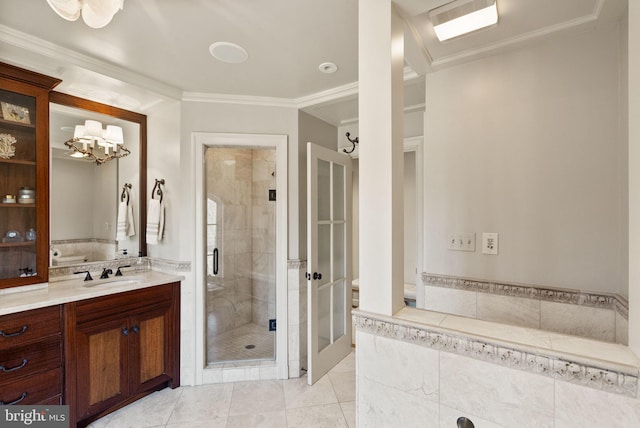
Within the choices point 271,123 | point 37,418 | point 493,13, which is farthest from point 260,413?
point 493,13

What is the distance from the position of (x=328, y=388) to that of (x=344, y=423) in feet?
1.36

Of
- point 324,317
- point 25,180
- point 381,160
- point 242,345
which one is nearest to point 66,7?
point 381,160

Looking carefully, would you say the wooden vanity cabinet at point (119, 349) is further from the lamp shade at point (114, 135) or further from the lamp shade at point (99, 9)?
the lamp shade at point (99, 9)

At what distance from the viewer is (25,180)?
6.23 ft

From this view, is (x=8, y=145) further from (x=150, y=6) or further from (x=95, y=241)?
(x=150, y=6)

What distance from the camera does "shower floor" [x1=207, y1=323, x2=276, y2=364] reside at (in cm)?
281

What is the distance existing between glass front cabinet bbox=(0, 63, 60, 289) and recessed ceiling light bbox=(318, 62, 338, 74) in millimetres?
1733

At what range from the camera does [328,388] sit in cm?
237

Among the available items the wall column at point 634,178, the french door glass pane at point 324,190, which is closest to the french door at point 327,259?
the french door glass pane at point 324,190

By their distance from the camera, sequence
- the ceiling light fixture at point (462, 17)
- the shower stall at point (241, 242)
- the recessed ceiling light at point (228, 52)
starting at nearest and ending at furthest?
the ceiling light fixture at point (462, 17)
the recessed ceiling light at point (228, 52)
the shower stall at point (241, 242)

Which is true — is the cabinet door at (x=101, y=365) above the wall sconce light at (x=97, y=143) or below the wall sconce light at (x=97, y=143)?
below

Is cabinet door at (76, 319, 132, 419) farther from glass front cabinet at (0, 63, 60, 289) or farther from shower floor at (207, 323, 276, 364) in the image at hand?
shower floor at (207, 323, 276, 364)

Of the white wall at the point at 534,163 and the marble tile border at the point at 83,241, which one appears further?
the marble tile border at the point at 83,241

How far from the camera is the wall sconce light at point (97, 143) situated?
2311mm
